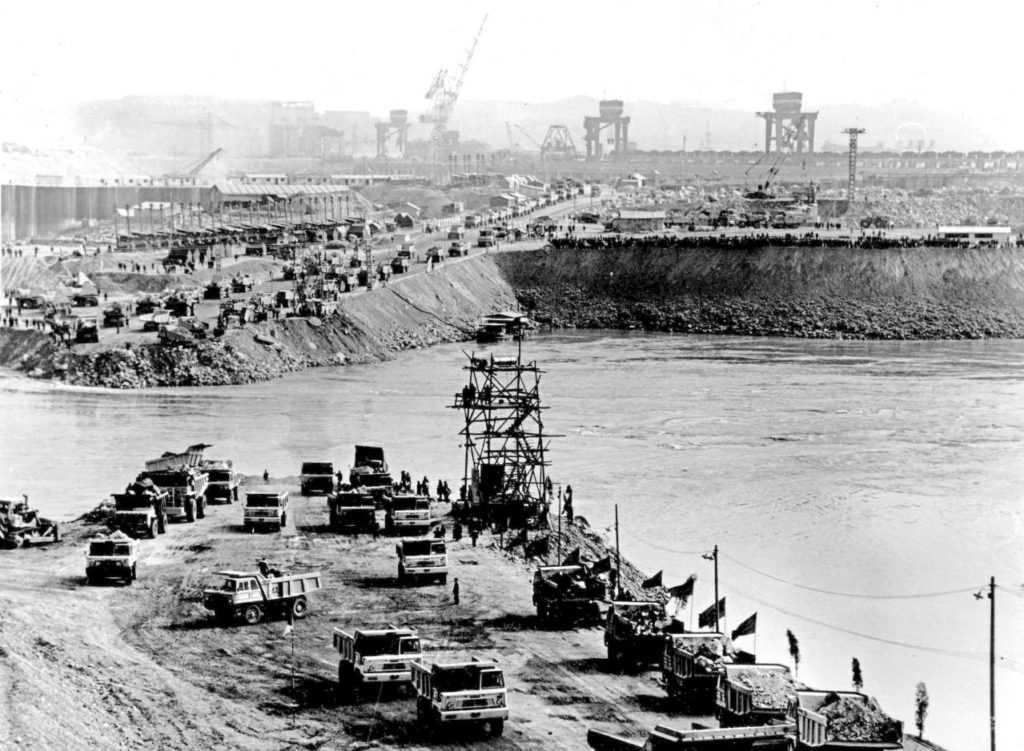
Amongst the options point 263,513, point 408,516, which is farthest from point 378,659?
point 263,513

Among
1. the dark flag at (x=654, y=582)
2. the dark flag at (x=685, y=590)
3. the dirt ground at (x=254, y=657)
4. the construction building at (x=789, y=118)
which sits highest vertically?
the construction building at (x=789, y=118)

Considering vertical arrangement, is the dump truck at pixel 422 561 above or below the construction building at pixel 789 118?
below

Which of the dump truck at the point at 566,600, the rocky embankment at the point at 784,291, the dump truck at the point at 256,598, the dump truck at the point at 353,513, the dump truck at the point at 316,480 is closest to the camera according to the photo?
the dump truck at the point at 256,598

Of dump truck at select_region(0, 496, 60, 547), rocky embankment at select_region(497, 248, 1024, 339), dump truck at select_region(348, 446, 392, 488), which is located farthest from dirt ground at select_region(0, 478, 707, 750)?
rocky embankment at select_region(497, 248, 1024, 339)

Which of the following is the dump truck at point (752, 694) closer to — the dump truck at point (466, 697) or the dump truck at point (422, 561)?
the dump truck at point (466, 697)

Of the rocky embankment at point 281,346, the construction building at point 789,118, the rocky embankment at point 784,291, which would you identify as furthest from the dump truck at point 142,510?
the construction building at point 789,118

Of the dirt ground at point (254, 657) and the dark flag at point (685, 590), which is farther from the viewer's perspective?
the dark flag at point (685, 590)
